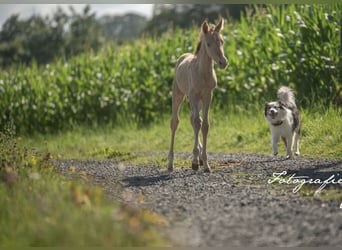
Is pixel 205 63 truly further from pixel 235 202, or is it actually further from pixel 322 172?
pixel 235 202

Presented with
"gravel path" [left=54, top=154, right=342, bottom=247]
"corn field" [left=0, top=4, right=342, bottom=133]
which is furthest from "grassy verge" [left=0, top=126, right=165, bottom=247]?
"corn field" [left=0, top=4, right=342, bottom=133]

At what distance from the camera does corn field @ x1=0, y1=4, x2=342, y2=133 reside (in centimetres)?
1470

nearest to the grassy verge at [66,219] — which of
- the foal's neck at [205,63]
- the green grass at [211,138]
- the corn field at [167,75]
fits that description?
the foal's neck at [205,63]

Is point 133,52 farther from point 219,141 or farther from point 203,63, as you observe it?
point 203,63

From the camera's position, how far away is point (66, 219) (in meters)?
5.43

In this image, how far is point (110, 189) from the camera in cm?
798

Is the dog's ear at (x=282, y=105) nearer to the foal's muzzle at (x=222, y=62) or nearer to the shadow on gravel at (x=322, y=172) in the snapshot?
the shadow on gravel at (x=322, y=172)

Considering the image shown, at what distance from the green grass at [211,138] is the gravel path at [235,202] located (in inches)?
69.1

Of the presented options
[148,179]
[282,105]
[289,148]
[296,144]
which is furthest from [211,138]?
[148,179]

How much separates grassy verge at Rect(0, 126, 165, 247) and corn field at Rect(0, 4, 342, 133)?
334 inches

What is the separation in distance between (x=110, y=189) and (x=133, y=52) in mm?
11261

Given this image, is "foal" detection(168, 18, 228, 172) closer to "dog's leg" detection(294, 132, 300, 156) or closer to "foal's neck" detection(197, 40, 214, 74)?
"foal's neck" detection(197, 40, 214, 74)

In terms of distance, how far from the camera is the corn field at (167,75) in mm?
14703

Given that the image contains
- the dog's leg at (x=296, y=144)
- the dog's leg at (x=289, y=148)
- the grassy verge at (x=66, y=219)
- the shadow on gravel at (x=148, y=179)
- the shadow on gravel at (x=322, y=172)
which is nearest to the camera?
the grassy verge at (x=66, y=219)
